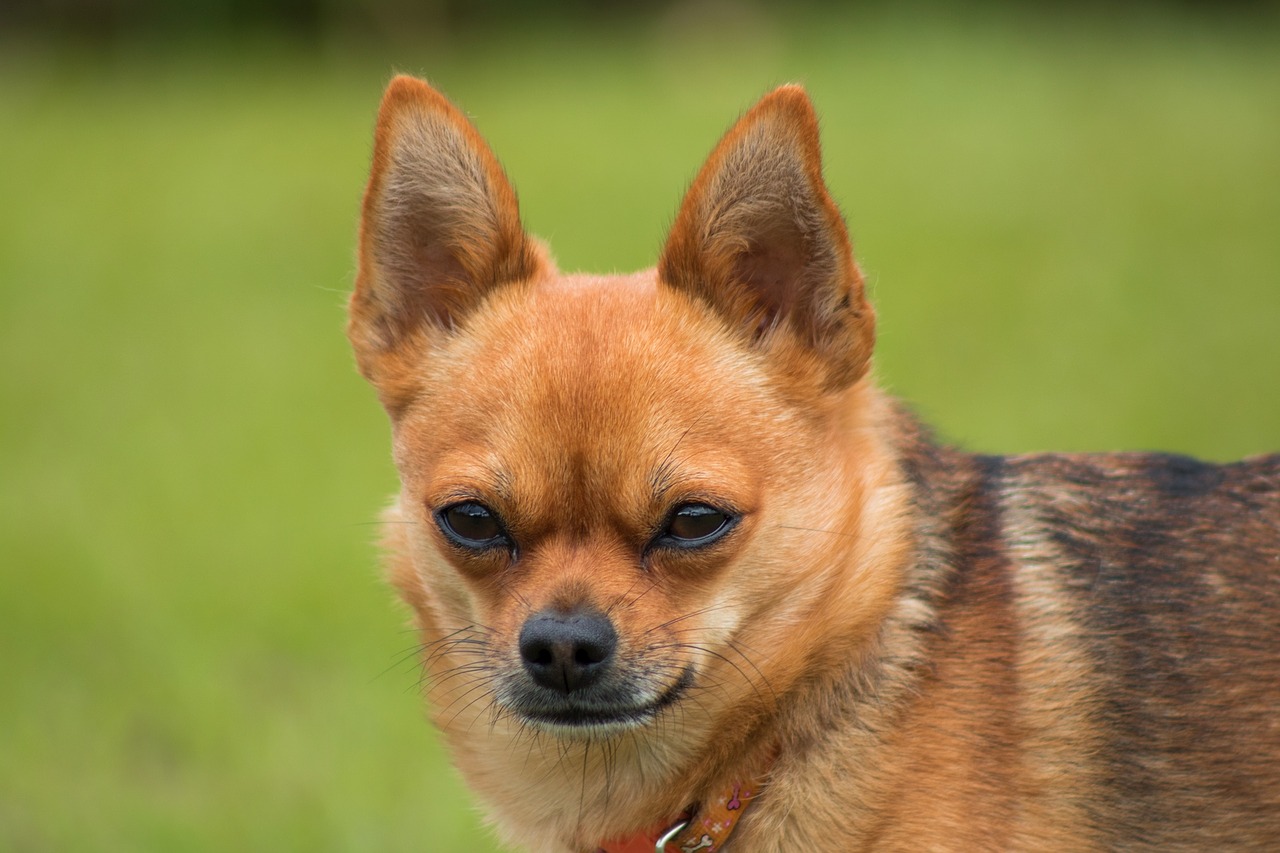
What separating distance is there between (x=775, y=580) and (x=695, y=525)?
28 centimetres

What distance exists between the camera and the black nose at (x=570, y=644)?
3.30 meters

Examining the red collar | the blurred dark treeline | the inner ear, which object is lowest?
the red collar

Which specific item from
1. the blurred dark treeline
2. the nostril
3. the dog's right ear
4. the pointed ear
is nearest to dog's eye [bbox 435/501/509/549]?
the nostril

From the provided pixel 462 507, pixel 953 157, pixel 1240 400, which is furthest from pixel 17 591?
pixel 953 157

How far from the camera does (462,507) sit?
3570mm

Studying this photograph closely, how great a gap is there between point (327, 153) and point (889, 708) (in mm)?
13376

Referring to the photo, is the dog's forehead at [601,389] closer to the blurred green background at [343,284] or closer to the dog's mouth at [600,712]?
the dog's mouth at [600,712]

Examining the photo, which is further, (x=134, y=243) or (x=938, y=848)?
(x=134, y=243)

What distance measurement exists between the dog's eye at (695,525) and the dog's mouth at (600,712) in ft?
1.06

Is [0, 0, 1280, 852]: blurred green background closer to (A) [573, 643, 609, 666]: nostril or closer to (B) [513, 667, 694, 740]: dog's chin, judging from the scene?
(B) [513, 667, 694, 740]: dog's chin

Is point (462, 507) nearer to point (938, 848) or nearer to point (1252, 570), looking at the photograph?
point (938, 848)

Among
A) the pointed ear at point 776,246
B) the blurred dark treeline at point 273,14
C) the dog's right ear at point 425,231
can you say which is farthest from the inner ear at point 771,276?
the blurred dark treeline at point 273,14

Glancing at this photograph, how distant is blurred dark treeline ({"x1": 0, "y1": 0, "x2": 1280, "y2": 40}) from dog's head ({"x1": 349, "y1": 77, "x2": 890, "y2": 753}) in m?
18.1

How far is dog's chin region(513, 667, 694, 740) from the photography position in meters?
3.44
